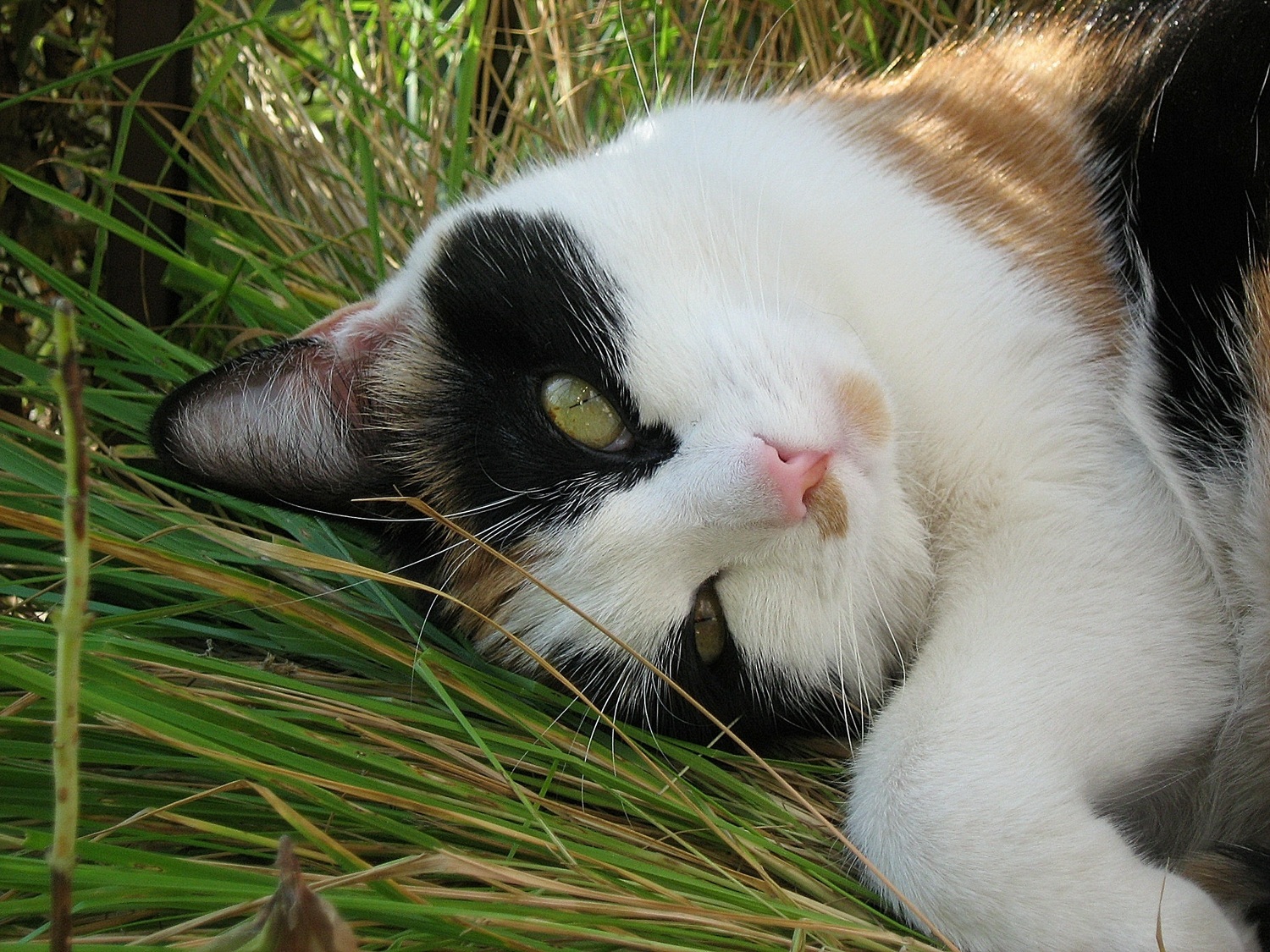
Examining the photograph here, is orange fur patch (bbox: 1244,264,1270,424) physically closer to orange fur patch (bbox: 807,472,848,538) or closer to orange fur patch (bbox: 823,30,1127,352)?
orange fur patch (bbox: 823,30,1127,352)

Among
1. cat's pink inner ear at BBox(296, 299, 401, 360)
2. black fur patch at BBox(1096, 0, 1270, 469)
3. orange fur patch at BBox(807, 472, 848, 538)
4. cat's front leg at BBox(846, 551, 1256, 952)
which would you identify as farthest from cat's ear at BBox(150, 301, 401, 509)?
black fur patch at BBox(1096, 0, 1270, 469)

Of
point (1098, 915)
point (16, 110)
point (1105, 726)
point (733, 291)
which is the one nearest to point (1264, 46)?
point (733, 291)

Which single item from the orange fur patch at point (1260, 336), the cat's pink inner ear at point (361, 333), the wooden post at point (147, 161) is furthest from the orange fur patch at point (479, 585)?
the wooden post at point (147, 161)

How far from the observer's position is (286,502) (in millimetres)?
1179

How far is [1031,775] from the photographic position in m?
0.89

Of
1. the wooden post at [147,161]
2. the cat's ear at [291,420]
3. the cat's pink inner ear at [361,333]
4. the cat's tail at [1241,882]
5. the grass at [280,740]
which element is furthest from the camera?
the wooden post at [147,161]

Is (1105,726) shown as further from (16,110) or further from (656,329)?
(16,110)

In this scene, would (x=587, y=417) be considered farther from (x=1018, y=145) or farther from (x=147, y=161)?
(x=147, y=161)

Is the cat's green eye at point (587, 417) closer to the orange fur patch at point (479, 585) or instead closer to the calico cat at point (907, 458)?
the calico cat at point (907, 458)

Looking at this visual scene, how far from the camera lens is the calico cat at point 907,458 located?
36.7 inches

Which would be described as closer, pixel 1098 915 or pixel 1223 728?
pixel 1098 915

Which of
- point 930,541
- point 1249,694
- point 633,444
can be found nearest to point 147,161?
point 633,444

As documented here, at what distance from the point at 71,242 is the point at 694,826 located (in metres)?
1.45

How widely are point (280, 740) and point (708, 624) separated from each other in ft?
1.42
